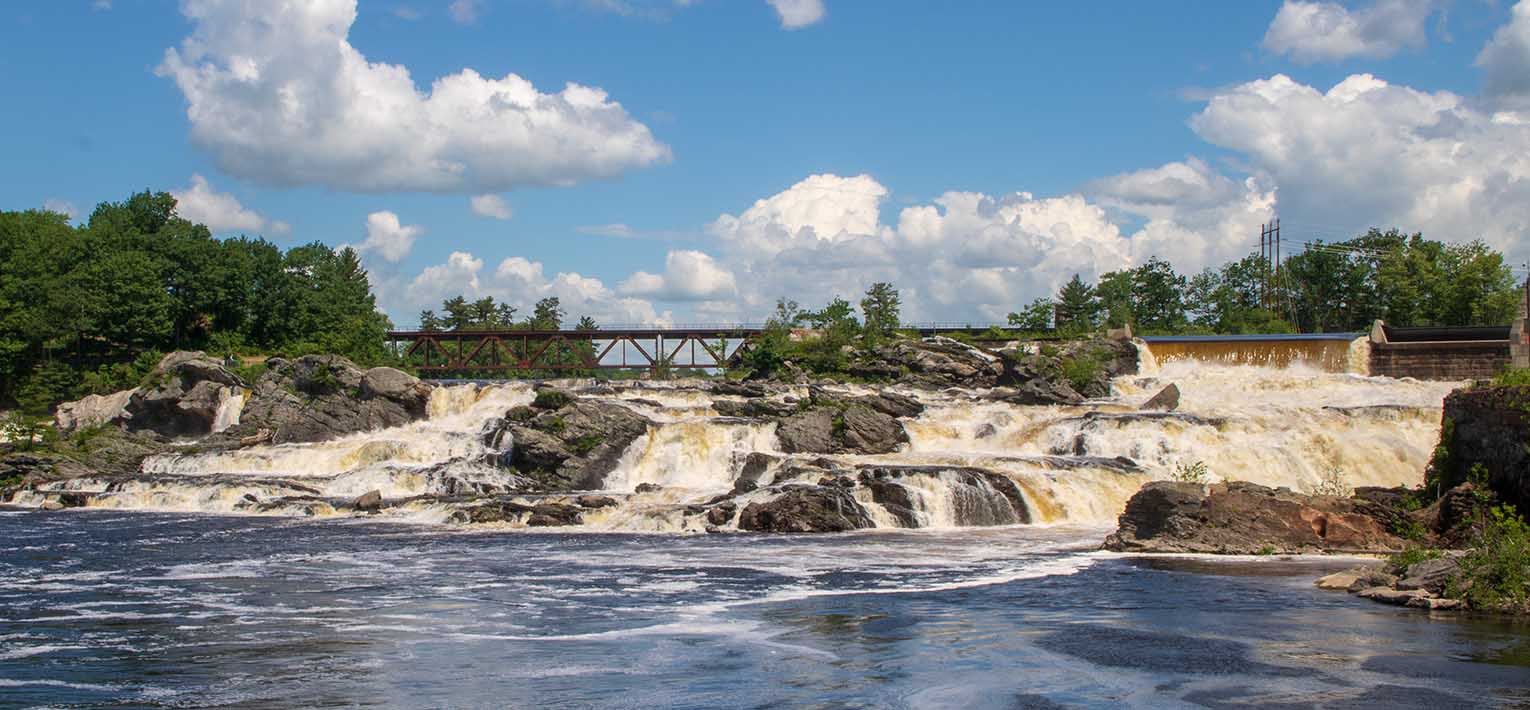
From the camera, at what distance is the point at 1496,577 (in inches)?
827

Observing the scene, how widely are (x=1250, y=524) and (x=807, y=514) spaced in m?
12.0

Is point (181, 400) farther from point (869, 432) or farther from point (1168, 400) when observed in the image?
point (1168, 400)

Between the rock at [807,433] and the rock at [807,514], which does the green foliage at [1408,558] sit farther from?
the rock at [807,433]

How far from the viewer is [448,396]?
57.9 metres

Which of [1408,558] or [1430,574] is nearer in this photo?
[1430,574]

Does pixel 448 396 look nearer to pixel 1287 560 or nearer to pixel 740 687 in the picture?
pixel 1287 560

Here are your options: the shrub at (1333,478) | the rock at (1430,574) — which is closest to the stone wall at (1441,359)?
the shrub at (1333,478)

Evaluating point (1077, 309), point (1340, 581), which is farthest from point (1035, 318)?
point (1340, 581)

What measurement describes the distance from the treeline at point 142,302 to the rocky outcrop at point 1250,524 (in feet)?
171

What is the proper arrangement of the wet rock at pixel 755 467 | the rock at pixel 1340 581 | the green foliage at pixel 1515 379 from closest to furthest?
the rock at pixel 1340 581
the green foliage at pixel 1515 379
the wet rock at pixel 755 467

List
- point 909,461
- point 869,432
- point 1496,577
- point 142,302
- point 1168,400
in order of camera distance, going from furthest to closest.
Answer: point 142,302, point 1168,400, point 869,432, point 909,461, point 1496,577

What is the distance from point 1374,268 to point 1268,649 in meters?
94.7

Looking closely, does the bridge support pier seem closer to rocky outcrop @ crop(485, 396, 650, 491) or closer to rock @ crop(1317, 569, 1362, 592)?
rocky outcrop @ crop(485, 396, 650, 491)

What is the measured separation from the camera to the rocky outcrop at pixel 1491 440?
26.7m
